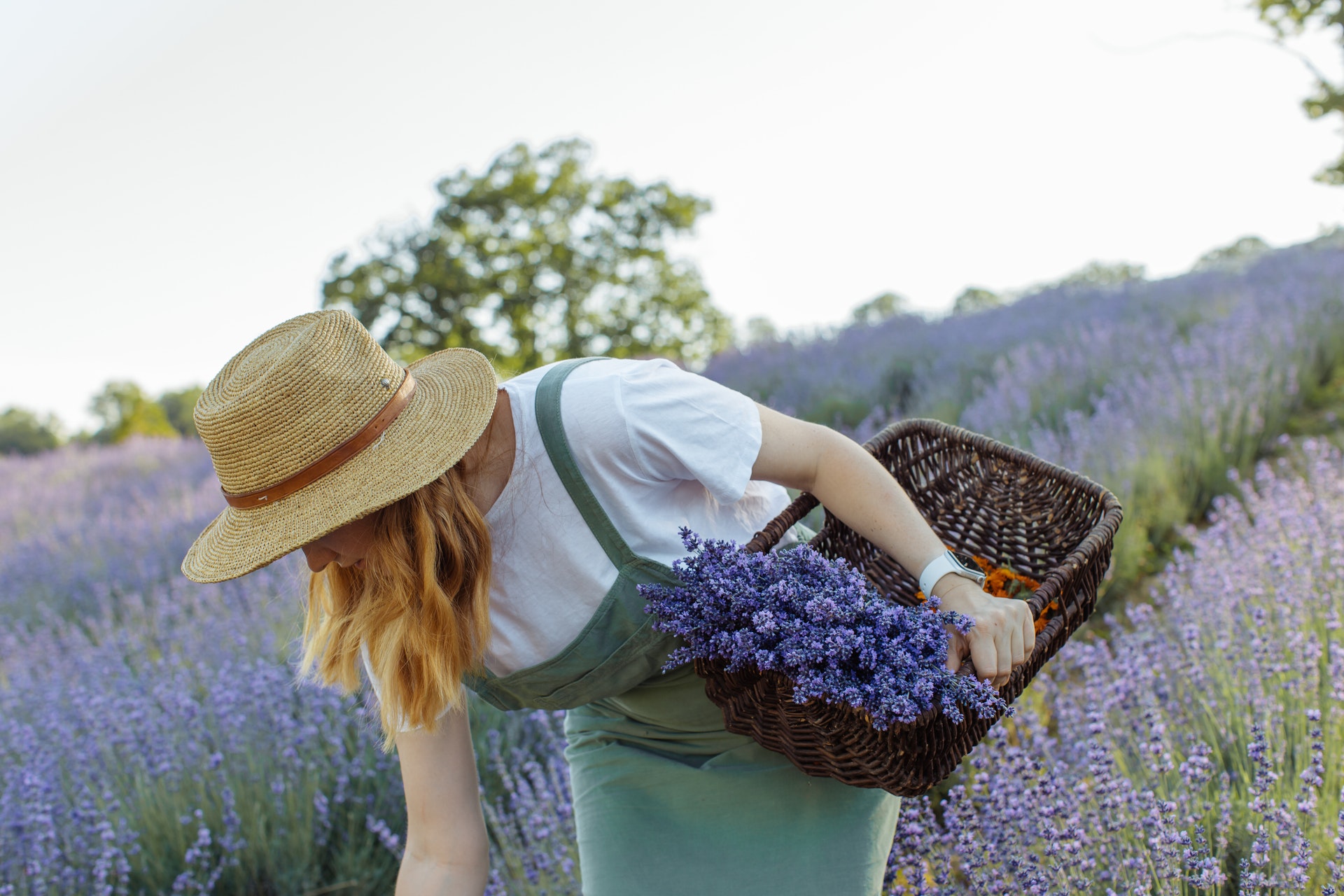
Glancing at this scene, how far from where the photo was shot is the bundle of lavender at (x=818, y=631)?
40.7 inches

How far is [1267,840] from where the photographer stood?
3.88 ft

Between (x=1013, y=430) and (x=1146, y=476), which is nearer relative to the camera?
(x=1146, y=476)

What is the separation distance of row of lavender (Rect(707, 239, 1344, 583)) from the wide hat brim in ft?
8.09

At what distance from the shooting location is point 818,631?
1.08m

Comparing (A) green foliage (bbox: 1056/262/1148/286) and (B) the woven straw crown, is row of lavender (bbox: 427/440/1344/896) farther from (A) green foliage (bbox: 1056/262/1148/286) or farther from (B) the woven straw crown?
(A) green foliage (bbox: 1056/262/1148/286)

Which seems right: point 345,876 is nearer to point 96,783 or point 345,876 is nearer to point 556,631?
point 96,783

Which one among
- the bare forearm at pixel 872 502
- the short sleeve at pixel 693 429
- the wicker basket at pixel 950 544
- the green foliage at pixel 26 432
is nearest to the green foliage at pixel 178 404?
the green foliage at pixel 26 432

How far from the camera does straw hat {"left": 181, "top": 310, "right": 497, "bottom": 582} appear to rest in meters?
1.22

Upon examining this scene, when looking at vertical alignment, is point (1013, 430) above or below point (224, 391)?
below

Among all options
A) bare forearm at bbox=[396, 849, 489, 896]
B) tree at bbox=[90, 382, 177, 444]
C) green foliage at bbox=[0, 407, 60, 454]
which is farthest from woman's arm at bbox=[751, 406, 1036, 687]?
green foliage at bbox=[0, 407, 60, 454]

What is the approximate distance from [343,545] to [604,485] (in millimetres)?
403

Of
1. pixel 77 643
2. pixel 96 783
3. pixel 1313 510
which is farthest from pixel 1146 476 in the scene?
pixel 77 643

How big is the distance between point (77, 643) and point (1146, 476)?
4281 mm

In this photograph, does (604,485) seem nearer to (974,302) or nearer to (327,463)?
(327,463)
